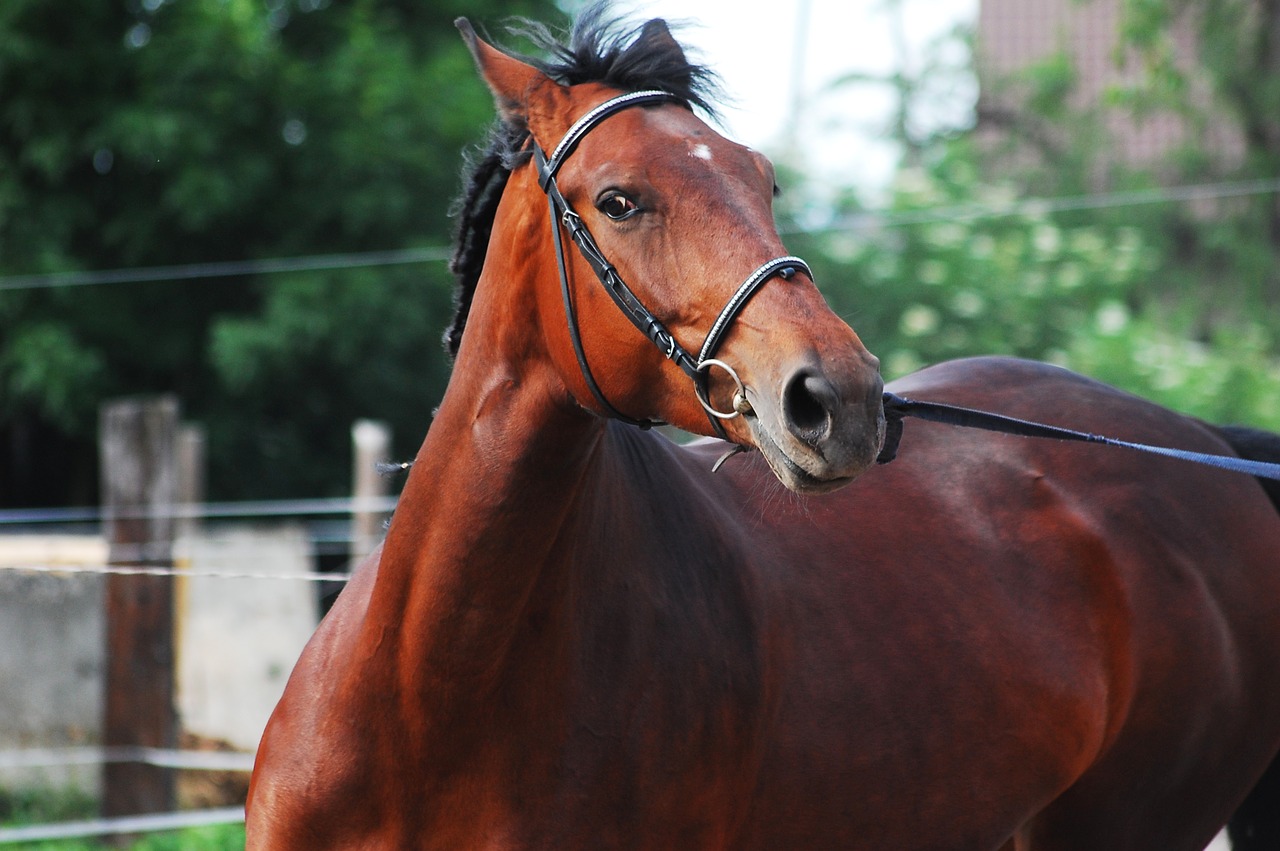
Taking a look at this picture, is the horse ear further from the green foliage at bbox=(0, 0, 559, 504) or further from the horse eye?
the green foliage at bbox=(0, 0, 559, 504)

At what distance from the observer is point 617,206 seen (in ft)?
6.56

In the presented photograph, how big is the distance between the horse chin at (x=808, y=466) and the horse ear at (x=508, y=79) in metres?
0.77

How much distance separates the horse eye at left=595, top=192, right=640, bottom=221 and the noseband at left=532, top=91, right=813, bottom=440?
0.06m

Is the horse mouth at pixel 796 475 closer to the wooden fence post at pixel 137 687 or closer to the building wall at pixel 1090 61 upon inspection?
the wooden fence post at pixel 137 687

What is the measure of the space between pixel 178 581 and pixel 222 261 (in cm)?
510

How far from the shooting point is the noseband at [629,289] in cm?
186

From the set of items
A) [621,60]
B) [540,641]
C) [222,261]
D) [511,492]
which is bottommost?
Answer: [222,261]

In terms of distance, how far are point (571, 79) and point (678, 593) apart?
3.10 ft

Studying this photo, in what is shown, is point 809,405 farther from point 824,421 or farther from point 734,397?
point 734,397

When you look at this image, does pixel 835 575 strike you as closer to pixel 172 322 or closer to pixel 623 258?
pixel 623 258

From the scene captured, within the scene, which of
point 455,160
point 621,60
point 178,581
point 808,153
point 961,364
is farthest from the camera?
point 808,153

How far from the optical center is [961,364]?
3.46 m

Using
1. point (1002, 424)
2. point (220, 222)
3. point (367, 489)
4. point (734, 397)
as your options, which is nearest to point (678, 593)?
point (734, 397)

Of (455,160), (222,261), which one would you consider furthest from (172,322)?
(455,160)
